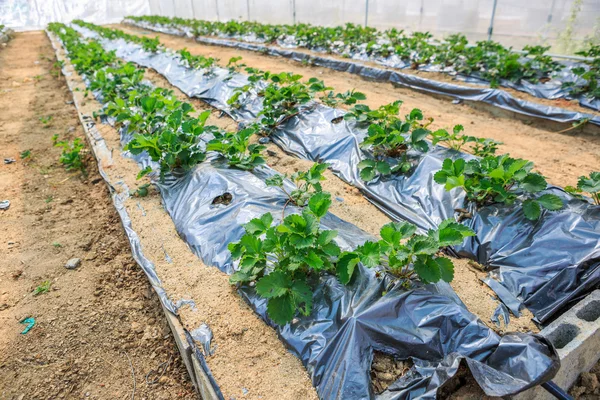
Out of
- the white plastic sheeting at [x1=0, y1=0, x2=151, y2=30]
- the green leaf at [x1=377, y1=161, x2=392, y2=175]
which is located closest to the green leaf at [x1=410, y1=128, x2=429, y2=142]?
the green leaf at [x1=377, y1=161, x2=392, y2=175]

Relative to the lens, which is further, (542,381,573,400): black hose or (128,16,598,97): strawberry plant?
(128,16,598,97): strawberry plant

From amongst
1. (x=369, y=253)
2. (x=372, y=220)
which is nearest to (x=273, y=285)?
(x=369, y=253)

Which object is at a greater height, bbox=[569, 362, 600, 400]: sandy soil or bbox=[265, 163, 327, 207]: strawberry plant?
bbox=[265, 163, 327, 207]: strawberry plant

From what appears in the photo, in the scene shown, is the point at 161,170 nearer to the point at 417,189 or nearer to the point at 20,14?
Result: the point at 417,189

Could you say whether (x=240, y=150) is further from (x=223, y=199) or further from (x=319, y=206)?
(x=319, y=206)

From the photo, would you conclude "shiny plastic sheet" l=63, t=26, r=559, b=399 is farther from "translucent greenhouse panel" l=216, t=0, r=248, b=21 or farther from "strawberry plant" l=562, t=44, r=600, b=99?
"translucent greenhouse panel" l=216, t=0, r=248, b=21

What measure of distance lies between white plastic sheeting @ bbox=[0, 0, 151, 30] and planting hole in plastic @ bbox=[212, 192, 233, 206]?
100 feet

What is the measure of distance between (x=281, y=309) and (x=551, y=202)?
1.88 m

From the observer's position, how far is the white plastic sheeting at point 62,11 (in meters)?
25.6

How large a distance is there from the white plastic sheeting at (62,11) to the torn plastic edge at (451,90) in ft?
80.5

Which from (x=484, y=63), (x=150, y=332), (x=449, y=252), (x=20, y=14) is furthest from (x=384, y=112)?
(x=20, y=14)

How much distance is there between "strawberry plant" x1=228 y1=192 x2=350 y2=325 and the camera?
1.90 m

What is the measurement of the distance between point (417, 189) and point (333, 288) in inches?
60.9

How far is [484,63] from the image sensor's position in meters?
6.59
